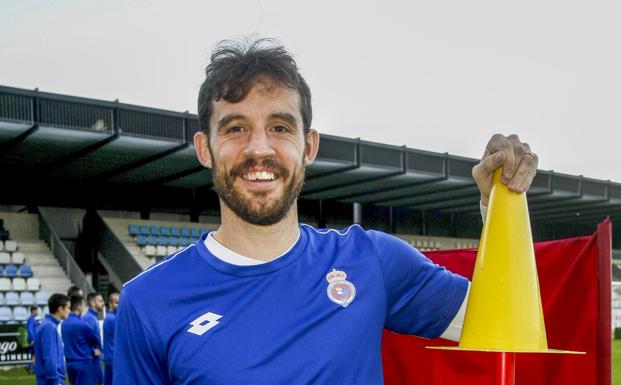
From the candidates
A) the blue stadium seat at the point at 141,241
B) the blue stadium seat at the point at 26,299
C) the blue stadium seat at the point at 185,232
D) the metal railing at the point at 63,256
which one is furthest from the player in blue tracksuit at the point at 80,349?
the blue stadium seat at the point at 185,232

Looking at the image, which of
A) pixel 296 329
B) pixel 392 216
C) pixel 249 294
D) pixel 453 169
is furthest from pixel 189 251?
pixel 392 216

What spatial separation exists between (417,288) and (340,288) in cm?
23

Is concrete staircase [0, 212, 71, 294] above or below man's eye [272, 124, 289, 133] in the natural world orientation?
below

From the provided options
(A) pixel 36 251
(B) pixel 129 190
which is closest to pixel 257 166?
(A) pixel 36 251

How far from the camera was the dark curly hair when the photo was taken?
1.87m

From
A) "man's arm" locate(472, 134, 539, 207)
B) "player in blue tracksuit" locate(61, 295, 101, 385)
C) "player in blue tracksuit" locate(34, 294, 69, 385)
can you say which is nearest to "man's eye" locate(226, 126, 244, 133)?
"man's arm" locate(472, 134, 539, 207)

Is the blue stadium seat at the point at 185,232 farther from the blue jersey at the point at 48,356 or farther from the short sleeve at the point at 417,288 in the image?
the short sleeve at the point at 417,288

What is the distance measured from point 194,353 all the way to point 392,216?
1222 inches

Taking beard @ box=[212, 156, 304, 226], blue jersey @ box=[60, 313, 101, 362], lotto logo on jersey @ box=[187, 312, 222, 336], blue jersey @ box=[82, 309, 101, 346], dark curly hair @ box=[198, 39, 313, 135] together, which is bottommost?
blue jersey @ box=[60, 313, 101, 362]

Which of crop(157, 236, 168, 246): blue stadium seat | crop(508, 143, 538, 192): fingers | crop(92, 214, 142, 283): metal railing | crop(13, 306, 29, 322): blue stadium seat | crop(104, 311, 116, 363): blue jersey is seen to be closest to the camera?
crop(508, 143, 538, 192): fingers

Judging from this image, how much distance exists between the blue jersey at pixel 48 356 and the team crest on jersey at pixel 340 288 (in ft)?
27.7

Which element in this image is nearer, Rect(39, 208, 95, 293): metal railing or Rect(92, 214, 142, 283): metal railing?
Rect(39, 208, 95, 293): metal railing

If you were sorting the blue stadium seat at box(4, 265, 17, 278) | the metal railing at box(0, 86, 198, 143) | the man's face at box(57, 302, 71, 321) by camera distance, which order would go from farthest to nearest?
the blue stadium seat at box(4, 265, 17, 278), the metal railing at box(0, 86, 198, 143), the man's face at box(57, 302, 71, 321)

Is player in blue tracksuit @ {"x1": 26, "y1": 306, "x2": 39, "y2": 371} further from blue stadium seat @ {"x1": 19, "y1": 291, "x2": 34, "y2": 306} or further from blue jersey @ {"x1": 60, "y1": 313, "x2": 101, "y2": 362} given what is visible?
blue jersey @ {"x1": 60, "y1": 313, "x2": 101, "y2": 362}
